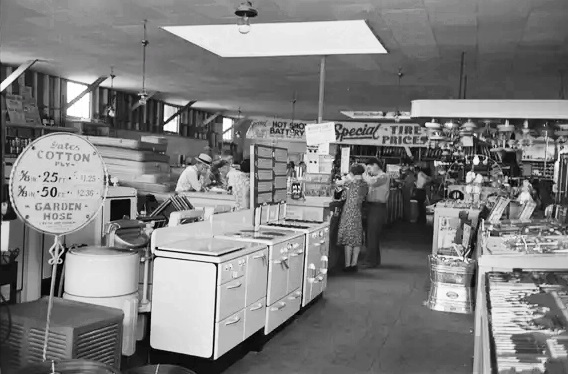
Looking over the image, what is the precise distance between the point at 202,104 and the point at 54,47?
7.58m

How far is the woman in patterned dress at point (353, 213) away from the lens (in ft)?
26.3

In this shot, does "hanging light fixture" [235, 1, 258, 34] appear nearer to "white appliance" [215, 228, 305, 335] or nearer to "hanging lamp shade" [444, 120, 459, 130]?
"white appliance" [215, 228, 305, 335]

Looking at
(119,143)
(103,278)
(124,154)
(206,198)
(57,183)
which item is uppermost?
(119,143)

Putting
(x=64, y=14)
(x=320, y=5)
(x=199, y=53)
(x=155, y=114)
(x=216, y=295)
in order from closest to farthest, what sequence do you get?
1. (x=216, y=295)
2. (x=320, y=5)
3. (x=64, y=14)
4. (x=199, y=53)
5. (x=155, y=114)

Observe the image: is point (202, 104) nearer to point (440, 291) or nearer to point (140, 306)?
point (440, 291)

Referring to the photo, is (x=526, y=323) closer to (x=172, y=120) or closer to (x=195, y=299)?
(x=195, y=299)

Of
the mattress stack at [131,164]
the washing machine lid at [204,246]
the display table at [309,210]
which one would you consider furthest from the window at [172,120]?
the washing machine lid at [204,246]

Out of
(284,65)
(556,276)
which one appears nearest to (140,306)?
(556,276)

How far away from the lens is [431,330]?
5.51 metres

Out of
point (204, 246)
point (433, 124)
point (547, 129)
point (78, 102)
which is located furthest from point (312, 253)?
point (78, 102)

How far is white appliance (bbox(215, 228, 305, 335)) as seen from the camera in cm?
479

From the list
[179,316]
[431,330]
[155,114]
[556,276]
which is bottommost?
[431,330]

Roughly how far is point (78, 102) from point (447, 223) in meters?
8.55

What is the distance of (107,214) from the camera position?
5.18 m
